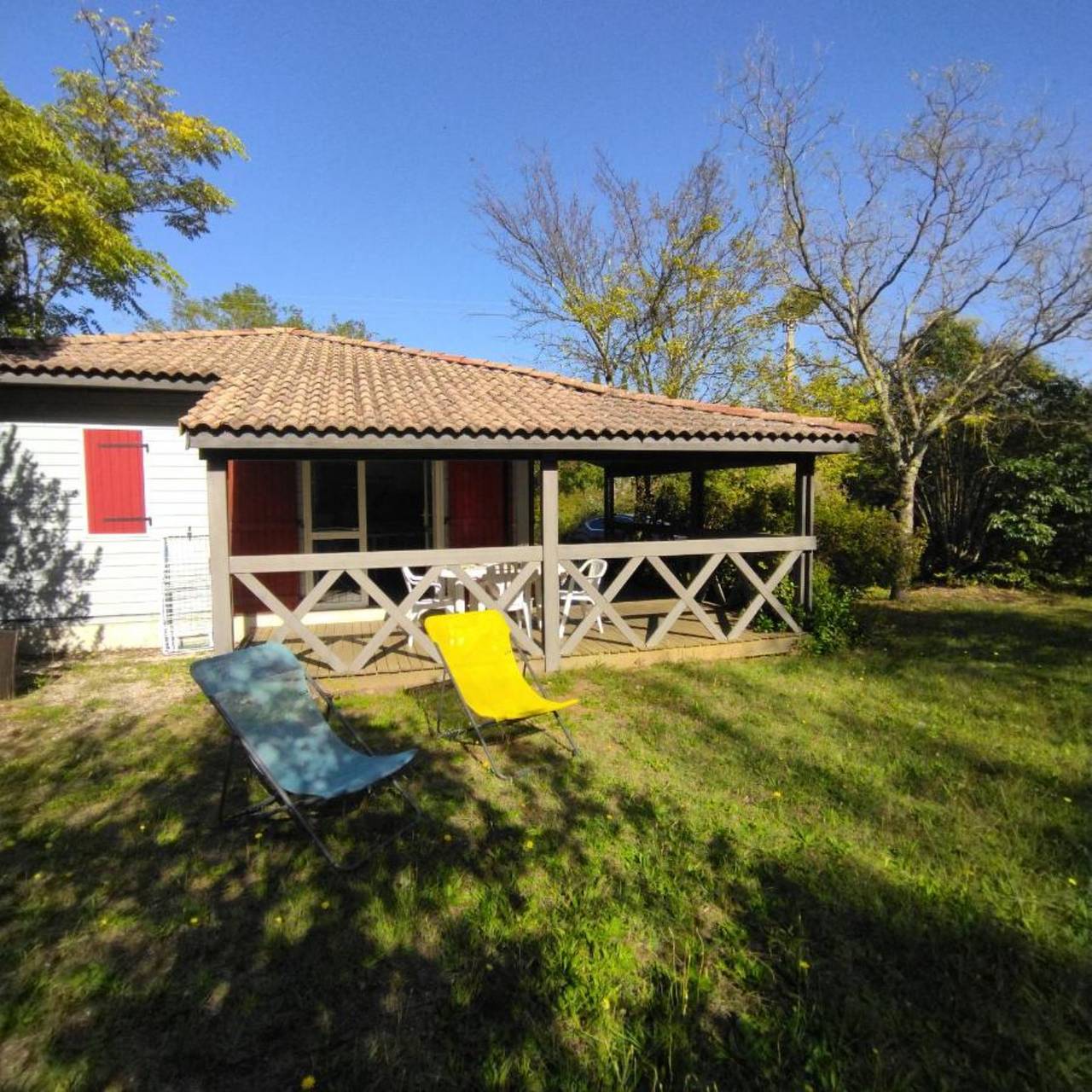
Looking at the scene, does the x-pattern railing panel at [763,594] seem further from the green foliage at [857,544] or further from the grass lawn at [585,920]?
the green foliage at [857,544]

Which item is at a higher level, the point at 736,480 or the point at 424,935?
the point at 736,480

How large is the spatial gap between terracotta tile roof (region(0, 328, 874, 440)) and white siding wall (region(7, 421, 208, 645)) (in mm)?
924

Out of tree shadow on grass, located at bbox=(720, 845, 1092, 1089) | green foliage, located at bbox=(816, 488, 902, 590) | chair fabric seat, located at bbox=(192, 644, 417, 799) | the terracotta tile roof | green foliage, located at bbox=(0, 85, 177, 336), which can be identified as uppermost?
green foliage, located at bbox=(0, 85, 177, 336)

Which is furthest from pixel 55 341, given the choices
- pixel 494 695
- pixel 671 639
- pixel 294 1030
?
pixel 294 1030

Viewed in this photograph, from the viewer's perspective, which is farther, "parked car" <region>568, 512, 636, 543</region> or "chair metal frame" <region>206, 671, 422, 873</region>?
"parked car" <region>568, 512, 636, 543</region>

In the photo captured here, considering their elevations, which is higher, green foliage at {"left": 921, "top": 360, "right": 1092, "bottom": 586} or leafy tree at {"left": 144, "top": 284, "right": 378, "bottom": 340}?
leafy tree at {"left": 144, "top": 284, "right": 378, "bottom": 340}

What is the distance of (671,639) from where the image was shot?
731 centimetres

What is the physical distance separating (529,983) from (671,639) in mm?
5148

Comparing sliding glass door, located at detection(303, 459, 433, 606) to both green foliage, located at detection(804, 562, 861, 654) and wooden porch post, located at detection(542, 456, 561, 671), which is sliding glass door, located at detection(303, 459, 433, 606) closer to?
wooden porch post, located at detection(542, 456, 561, 671)

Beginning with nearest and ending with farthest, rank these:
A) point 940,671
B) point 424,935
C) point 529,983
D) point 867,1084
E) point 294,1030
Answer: point 867,1084
point 294,1030
point 529,983
point 424,935
point 940,671

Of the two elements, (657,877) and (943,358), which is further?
(943,358)

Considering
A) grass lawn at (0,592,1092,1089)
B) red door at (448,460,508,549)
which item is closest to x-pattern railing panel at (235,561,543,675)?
grass lawn at (0,592,1092,1089)

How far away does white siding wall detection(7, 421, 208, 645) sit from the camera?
24.8 ft

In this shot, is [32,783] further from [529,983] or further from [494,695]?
[529,983]
